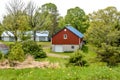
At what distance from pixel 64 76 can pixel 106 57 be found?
21.1 metres

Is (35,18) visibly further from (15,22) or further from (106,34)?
(106,34)

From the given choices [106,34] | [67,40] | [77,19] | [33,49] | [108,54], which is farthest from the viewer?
[77,19]

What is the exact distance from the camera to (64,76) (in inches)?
310

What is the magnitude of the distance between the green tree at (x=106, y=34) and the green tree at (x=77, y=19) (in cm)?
2535

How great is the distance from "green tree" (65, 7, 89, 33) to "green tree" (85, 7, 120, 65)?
25.4 m

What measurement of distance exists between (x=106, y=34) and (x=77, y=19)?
1248 inches

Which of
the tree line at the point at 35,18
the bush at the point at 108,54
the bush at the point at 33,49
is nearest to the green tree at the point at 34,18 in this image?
the tree line at the point at 35,18

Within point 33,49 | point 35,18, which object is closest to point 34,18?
point 35,18

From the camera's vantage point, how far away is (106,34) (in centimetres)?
3222

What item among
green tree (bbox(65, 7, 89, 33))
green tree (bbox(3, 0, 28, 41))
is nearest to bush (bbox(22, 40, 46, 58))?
green tree (bbox(3, 0, 28, 41))

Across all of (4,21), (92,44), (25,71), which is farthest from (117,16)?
(25,71)

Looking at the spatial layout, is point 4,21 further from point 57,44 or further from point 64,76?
point 64,76

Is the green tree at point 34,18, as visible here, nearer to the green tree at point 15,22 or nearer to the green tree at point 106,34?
the green tree at point 15,22

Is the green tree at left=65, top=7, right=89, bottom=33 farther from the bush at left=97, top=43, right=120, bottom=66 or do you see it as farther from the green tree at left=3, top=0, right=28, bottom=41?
the bush at left=97, top=43, right=120, bottom=66
